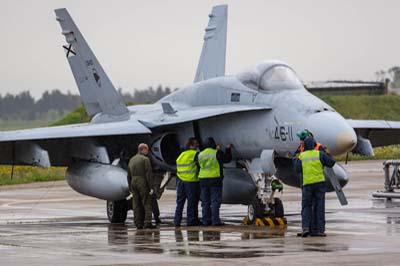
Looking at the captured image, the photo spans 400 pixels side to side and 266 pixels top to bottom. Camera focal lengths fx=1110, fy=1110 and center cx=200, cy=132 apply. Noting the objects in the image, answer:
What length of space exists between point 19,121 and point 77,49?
28.8m

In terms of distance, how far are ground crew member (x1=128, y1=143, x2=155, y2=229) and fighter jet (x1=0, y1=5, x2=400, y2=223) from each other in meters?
0.80

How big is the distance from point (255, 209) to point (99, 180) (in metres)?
3.33

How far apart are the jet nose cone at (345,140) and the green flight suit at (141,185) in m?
3.63

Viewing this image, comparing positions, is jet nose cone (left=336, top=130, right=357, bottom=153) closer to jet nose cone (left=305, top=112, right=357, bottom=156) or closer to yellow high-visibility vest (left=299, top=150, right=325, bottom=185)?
jet nose cone (left=305, top=112, right=357, bottom=156)

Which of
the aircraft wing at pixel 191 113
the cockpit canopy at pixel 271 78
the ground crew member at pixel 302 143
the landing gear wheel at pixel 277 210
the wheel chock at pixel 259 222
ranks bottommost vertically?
the wheel chock at pixel 259 222

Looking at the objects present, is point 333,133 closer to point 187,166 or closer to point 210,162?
point 210,162

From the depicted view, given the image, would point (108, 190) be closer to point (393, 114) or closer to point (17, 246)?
point (17, 246)

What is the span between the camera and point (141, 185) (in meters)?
19.9

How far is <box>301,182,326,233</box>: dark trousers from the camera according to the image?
55.3 feet

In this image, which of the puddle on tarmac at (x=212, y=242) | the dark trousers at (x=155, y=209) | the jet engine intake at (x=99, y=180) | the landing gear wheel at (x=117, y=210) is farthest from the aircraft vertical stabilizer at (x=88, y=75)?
the puddle on tarmac at (x=212, y=242)

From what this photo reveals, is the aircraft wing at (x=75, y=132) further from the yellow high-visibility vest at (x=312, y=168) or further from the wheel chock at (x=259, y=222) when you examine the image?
the yellow high-visibility vest at (x=312, y=168)

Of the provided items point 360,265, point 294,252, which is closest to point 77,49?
point 294,252

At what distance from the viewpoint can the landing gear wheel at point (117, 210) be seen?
2214cm

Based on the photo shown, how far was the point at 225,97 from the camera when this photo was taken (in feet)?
68.8
